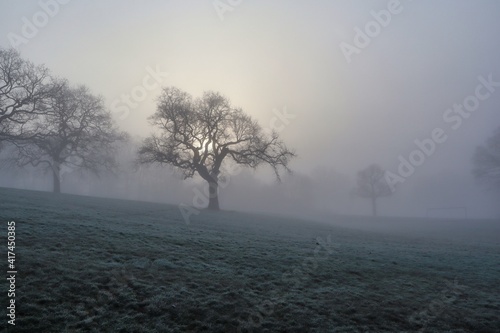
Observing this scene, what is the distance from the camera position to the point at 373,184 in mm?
94688

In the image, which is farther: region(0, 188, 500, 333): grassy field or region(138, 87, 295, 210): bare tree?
region(138, 87, 295, 210): bare tree

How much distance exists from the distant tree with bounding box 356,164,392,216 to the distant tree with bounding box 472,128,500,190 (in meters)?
33.9

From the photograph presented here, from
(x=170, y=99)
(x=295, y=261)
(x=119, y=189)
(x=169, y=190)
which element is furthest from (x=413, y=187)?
(x=295, y=261)

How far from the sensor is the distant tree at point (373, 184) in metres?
94.4

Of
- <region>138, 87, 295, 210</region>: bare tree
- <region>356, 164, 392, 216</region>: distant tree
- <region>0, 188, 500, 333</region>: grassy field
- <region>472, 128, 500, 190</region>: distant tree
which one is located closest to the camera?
<region>0, 188, 500, 333</region>: grassy field

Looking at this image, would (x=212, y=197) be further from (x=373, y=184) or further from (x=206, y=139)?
(x=373, y=184)

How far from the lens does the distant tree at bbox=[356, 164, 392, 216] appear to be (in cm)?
9438

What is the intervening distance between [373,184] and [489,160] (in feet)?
126

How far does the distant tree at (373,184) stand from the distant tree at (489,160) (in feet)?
111

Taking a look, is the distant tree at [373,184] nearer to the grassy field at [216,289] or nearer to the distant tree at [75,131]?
the distant tree at [75,131]

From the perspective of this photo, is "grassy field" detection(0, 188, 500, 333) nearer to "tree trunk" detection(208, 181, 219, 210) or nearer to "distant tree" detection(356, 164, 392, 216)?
"tree trunk" detection(208, 181, 219, 210)

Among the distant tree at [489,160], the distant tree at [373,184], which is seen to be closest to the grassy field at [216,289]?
the distant tree at [489,160]

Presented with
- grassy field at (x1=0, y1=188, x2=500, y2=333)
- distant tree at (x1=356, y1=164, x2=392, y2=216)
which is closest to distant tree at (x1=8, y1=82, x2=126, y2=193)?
grassy field at (x1=0, y1=188, x2=500, y2=333)

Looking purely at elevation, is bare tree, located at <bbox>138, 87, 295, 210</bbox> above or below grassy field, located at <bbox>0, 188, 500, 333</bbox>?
above
